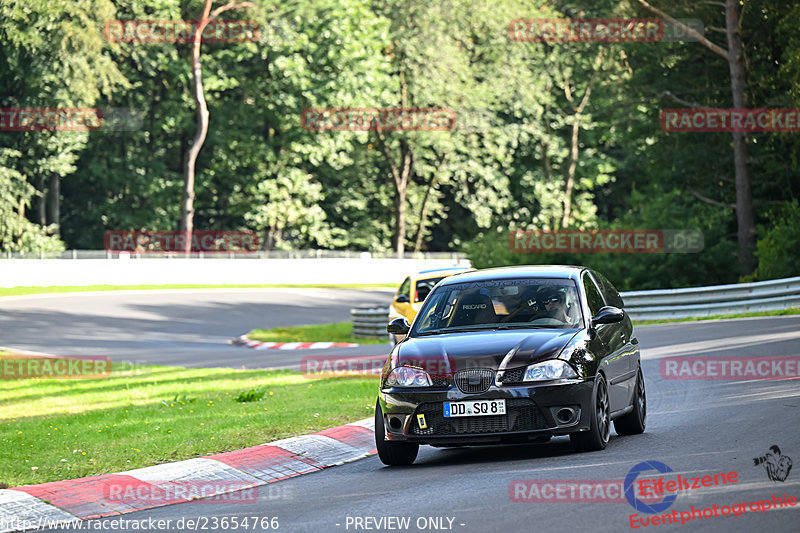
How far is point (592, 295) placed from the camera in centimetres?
1058

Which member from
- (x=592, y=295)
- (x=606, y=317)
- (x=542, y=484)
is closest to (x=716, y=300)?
(x=592, y=295)

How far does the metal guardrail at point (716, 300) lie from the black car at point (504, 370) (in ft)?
53.5

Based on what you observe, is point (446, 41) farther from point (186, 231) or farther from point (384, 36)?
point (186, 231)

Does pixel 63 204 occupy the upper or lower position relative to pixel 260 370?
upper

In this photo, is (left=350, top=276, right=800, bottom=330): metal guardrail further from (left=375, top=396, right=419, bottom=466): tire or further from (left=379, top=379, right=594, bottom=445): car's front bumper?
(left=375, top=396, right=419, bottom=466): tire

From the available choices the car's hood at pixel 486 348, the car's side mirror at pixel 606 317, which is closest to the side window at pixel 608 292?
the car's side mirror at pixel 606 317

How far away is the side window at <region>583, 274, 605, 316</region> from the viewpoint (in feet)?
33.8

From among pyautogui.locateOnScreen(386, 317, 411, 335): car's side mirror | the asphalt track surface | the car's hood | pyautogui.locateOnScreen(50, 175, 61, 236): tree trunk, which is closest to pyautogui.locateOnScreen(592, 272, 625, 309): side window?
the asphalt track surface

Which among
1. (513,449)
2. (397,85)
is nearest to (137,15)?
(397,85)

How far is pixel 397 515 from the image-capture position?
23.4ft

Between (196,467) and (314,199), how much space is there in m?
53.6

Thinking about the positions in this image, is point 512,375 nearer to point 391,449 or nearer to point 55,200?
A: point 391,449

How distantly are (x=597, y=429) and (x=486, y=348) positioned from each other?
1126 millimetres

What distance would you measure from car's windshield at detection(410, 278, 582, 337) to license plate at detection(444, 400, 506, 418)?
1051 mm
